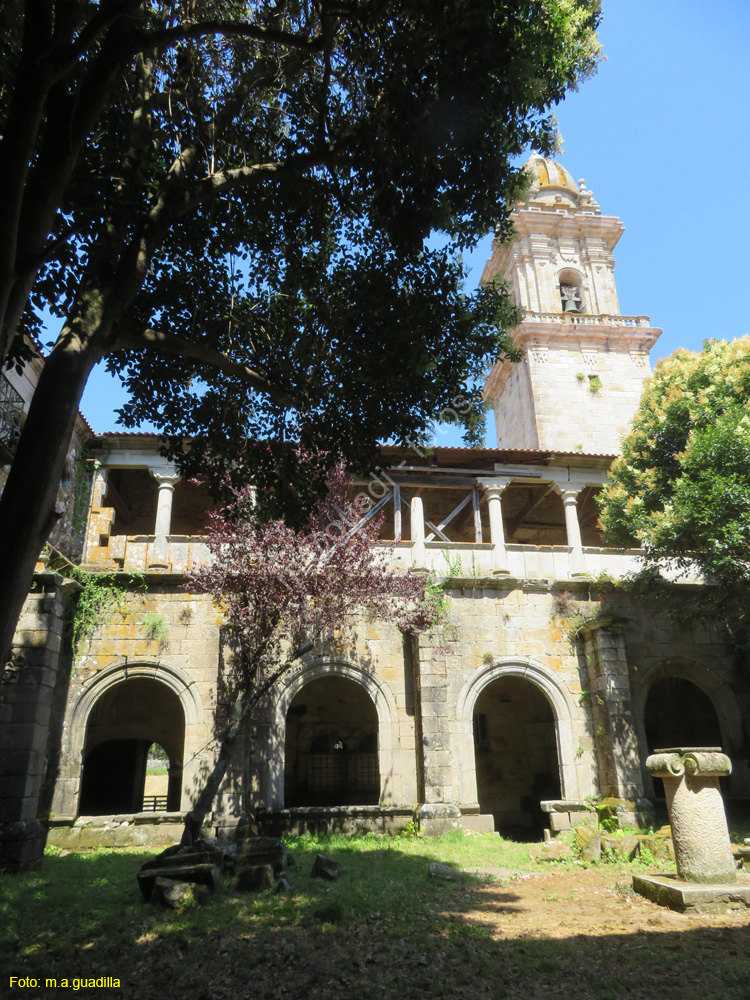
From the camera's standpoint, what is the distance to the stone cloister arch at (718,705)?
43.3 feet

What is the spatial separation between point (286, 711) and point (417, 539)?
13.7 feet

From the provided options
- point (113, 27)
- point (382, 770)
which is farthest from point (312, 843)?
point (113, 27)

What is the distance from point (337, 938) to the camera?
5789 millimetres

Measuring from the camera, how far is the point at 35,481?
4.09m

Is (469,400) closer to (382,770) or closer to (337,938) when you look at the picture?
(337,938)

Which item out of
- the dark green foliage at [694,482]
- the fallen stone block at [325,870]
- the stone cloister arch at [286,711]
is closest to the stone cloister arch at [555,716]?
the stone cloister arch at [286,711]

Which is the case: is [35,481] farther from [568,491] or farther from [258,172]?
[568,491]

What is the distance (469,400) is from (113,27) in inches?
178

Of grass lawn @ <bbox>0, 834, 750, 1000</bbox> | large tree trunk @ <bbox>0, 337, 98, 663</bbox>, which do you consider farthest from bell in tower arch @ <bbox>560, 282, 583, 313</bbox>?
large tree trunk @ <bbox>0, 337, 98, 663</bbox>

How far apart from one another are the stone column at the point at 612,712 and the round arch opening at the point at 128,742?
28.0 feet

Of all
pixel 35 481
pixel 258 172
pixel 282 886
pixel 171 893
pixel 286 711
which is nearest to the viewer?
pixel 35 481

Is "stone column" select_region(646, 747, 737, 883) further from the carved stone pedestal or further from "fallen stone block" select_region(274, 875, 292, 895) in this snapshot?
"fallen stone block" select_region(274, 875, 292, 895)

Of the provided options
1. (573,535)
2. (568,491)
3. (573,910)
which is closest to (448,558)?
(573,535)

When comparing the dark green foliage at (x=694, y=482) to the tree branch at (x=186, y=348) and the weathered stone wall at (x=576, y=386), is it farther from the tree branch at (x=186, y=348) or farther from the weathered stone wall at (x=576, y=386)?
the weathered stone wall at (x=576, y=386)
